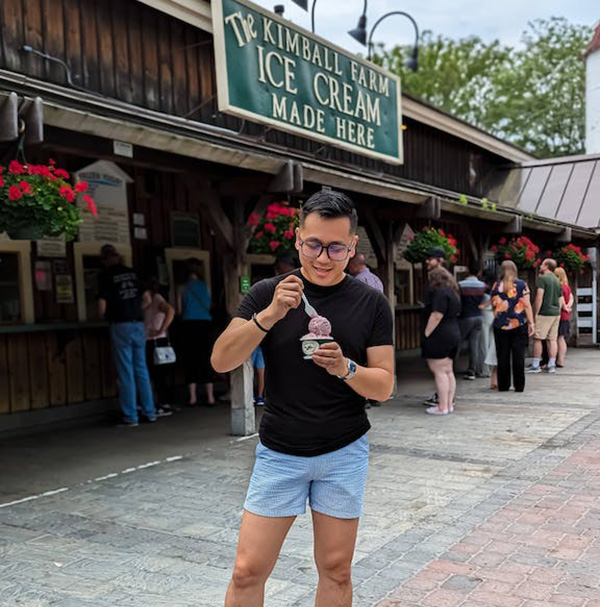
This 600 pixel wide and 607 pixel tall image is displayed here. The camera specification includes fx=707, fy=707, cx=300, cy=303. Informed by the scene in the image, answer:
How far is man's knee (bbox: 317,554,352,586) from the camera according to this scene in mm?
2350

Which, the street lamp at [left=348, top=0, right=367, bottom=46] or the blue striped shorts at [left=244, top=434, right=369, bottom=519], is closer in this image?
the blue striped shorts at [left=244, top=434, right=369, bottom=519]

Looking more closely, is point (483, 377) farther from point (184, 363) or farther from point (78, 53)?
point (78, 53)

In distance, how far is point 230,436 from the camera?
723 centimetres

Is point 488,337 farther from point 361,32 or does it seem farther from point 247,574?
point 247,574

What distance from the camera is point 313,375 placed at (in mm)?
2361

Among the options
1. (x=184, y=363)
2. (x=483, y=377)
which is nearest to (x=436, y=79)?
(x=483, y=377)

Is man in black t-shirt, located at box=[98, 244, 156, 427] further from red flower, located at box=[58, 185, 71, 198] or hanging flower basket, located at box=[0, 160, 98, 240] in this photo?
red flower, located at box=[58, 185, 71, 198]

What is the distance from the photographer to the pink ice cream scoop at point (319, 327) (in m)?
2.25

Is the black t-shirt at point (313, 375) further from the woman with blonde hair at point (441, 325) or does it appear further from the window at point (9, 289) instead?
the window at point (9, 289)

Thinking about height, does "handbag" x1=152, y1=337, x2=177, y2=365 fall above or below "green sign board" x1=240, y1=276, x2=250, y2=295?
below

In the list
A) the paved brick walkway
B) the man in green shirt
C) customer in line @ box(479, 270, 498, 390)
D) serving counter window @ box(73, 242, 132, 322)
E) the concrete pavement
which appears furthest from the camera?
the man in green shirt

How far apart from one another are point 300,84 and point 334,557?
27.5ft

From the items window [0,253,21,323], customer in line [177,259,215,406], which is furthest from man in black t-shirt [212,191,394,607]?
customer in line [177,259,215,406]

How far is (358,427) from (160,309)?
6.40 meters
